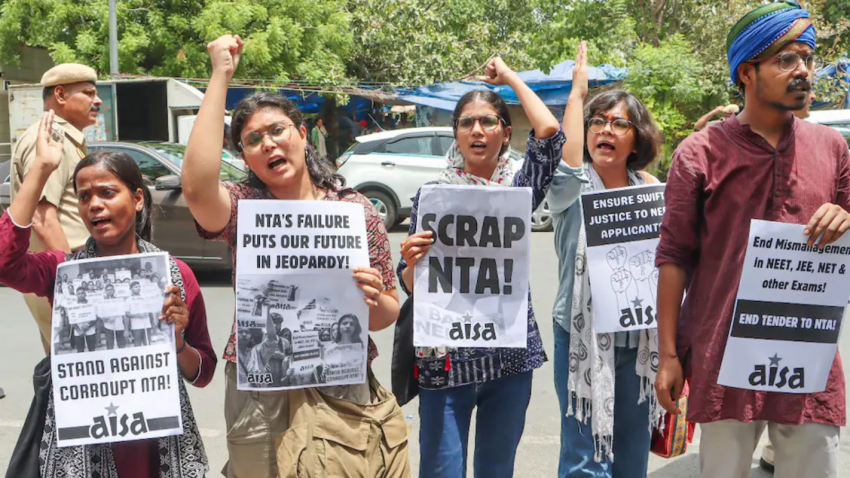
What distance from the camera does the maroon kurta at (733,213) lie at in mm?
2604

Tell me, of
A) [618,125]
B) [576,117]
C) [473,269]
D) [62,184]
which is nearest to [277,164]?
[473,269]

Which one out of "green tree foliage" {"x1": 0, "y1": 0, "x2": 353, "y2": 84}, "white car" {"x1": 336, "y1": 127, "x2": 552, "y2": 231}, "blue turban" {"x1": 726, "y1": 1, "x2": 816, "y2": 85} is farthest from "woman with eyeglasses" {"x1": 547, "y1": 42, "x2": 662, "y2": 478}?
"green tree foliage" {"x1": 0, "y1": 0, "x2": 353, "y2": 84}

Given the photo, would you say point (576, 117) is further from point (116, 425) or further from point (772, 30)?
point (116, 425)

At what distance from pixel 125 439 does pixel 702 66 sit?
15664 mm

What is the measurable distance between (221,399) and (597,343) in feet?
10.3

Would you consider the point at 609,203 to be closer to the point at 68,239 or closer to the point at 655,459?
the point at 655,459

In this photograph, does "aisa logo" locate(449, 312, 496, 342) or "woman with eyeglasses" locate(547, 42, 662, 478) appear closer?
"aisa logo" locate(449, 312, 496, 342)

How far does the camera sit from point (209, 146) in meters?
2.47

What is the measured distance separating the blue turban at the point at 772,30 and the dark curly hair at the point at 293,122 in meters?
1.32

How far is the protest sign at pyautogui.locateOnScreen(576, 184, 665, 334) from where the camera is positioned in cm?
343

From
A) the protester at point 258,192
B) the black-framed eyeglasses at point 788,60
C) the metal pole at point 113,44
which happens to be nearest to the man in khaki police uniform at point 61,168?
the protester at point 258,192

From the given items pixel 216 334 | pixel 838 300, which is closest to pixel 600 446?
pixel 838 300

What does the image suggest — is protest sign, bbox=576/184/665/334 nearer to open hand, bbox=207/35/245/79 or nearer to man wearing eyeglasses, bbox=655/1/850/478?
man wearing eyeglasses, bbox=655/1/850/478

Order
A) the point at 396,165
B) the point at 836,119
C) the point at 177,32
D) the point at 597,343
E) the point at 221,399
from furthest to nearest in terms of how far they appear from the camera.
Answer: the point at 177,32, the point at 836,119, the point at 396,165, the point at 221,399, the point at 597,343
